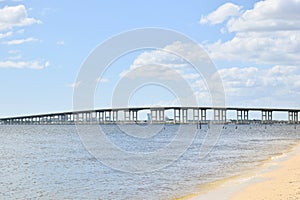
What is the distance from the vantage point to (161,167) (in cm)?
4500

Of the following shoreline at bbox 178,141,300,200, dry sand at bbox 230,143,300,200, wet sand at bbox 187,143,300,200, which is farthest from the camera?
shoreline at bbox 178,141,300,200

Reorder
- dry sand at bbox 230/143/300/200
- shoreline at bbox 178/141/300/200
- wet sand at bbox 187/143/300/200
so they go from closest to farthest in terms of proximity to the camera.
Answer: dry sand at bbox 230/143/300/200
wet sand at bbox 187/143/300/200
shoreline at bbox 178/141/300/200

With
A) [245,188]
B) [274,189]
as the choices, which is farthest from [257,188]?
[274,189]

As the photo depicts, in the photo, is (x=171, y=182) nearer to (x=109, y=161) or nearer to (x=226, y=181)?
(x=226, y=181)

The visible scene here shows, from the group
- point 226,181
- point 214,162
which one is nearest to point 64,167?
point 214,162

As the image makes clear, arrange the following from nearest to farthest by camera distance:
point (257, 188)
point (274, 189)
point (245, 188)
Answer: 1. point (274, 189)
2. point (257, 188)
3. point (245, 188)

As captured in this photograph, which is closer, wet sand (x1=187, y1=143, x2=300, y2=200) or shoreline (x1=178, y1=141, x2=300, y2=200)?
wet sand (x1=187, y1=143, x2=300, y2=200)

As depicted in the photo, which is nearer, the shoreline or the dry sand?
the dry sand

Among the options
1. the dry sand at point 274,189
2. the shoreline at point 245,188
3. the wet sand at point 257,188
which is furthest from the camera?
the shoreline at point 245,188

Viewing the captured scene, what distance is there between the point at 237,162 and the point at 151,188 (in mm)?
19058

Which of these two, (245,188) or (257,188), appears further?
(245,188)

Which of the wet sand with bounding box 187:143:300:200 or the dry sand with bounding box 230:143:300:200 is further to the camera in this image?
the wet sand with bounding box 187:143:300:200

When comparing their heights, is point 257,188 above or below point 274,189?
below

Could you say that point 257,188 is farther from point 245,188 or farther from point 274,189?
point 274,189
